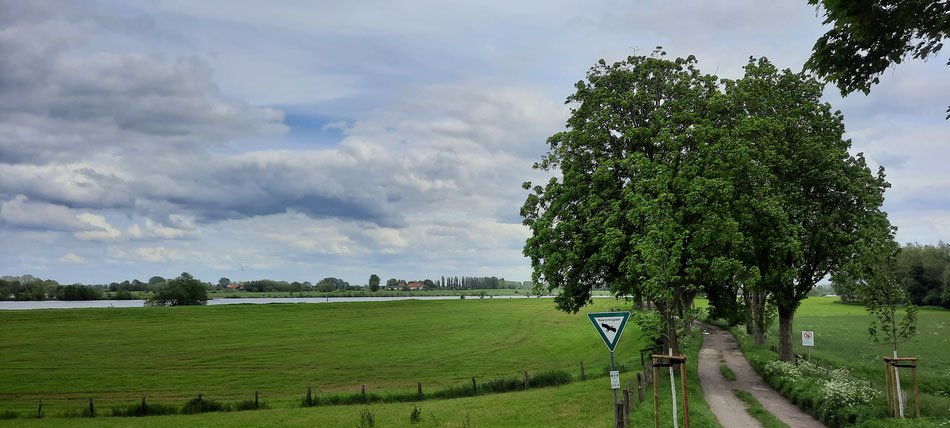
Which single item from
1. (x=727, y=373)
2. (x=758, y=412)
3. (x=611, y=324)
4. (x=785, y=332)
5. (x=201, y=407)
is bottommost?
(x=201, y=407)

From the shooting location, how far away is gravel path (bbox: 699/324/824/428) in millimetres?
21656

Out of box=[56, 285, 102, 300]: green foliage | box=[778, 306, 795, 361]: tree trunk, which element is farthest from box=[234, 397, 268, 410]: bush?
box=[56, 285, 102, 300]: green foliage

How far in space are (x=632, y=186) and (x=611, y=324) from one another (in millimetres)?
14588

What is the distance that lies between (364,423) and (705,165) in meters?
22.4

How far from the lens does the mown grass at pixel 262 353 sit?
4594 centimetres

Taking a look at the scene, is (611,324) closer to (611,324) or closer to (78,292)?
(611,324)

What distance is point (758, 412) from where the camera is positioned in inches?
907

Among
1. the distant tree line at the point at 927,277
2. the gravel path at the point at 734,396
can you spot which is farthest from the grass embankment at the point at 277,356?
the distant tree line at the point at 927,277

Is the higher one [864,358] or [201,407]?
[864,358]

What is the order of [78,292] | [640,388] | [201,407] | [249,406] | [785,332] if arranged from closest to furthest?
[640,388] < [785,332] < [201,407] < [249,406] < [78,292]

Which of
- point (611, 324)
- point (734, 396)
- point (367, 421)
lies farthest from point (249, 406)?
point (734, 396)

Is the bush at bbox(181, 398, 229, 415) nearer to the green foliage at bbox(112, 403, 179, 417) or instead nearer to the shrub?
the green foliage at bbox(112, 403, 179, 417)

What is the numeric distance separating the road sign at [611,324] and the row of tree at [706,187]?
9902 mm

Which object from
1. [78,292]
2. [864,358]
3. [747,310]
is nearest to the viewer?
[864,358]
